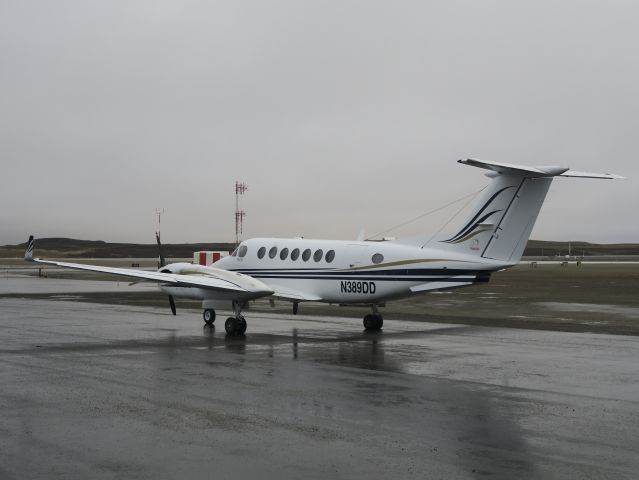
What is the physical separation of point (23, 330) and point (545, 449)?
1823 cm

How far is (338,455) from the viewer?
8625mm

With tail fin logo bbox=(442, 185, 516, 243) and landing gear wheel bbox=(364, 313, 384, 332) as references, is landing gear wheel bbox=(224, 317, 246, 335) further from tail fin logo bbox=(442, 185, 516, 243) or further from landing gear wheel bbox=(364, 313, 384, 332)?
tail fin logo bbox=(442, 185, 516, 243)

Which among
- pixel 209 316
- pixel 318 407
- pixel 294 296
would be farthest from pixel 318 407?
pixel 209 316

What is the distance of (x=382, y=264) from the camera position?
75.1ft

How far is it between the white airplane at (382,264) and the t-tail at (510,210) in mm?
29

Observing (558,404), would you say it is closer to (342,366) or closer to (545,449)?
(545,449)

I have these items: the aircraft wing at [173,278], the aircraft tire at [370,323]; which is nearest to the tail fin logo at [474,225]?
the aircraft tire at [370,323]

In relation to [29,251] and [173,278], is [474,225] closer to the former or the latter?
[173,278]

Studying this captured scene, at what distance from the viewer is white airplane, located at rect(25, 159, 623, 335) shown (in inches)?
858

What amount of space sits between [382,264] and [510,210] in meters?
4.07

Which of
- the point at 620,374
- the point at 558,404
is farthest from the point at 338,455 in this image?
the point at 620,374

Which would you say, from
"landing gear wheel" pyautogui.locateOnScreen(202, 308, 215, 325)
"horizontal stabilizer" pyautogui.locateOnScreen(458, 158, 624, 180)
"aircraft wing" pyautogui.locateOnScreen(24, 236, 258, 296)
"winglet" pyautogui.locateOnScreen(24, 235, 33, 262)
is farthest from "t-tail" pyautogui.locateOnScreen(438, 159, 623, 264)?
"winglet" pyautogui.locateOnScreen(24, 235, 33, 262)

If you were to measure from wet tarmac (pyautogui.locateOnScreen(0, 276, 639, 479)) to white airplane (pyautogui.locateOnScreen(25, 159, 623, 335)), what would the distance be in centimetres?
191

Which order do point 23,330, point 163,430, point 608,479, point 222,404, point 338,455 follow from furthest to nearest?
point 23,330 → point 222,404 → point 163,430 → point 338,455 → point 608,479
